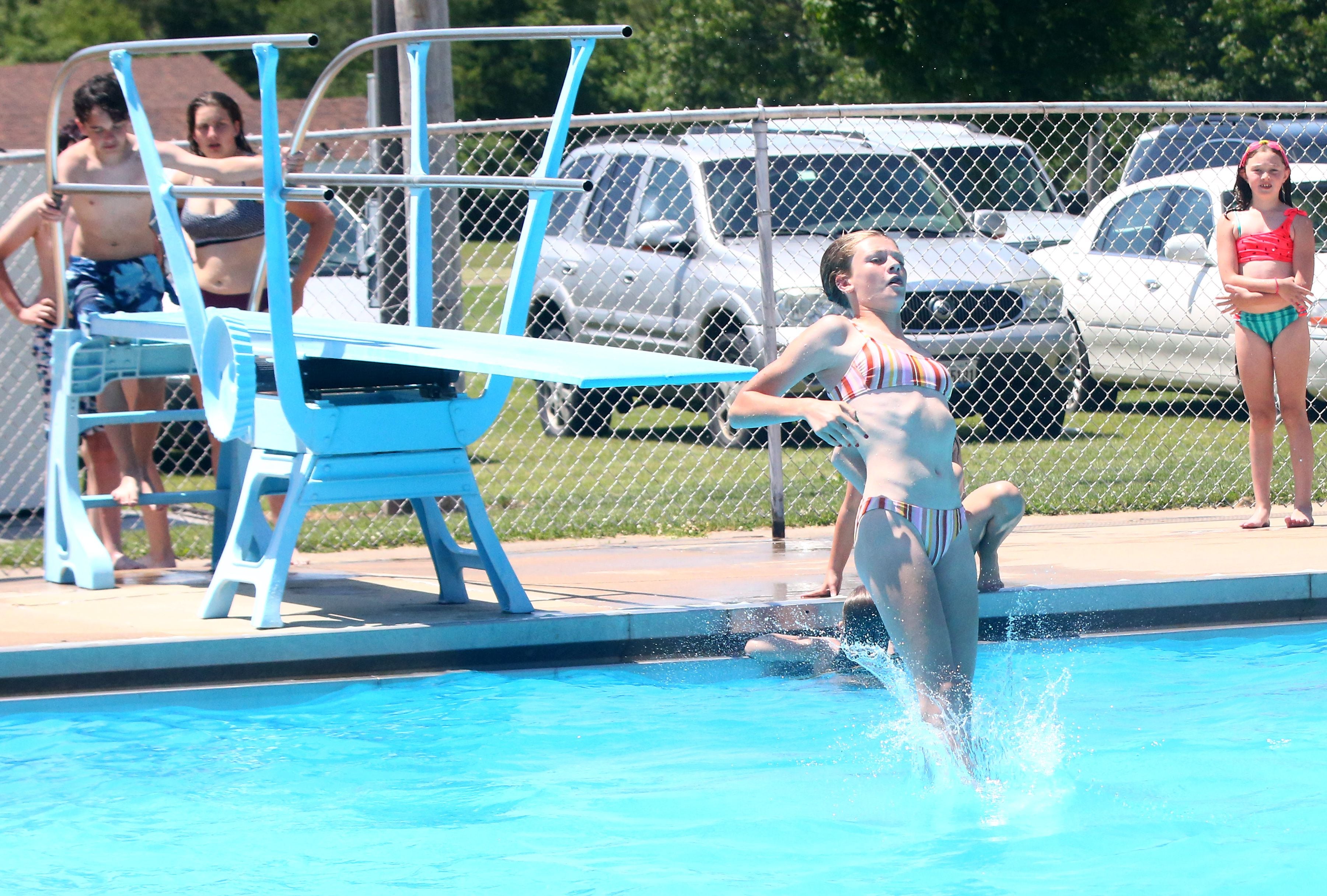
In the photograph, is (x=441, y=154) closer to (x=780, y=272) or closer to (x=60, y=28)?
(x=780, y=272)

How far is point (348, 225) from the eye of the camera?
1294cm

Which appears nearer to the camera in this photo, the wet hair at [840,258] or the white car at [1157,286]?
the wet hair at [840,258]

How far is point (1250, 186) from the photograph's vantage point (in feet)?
26.2

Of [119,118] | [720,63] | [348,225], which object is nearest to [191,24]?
[720,63]

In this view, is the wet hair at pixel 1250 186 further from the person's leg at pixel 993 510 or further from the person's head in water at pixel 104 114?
the person's head in water at pixel 104 114

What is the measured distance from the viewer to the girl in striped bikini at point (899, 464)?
4590 millimetres

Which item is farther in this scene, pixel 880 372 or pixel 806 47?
pixel 806 47

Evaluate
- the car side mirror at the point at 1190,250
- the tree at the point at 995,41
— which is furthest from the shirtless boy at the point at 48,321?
the tree at the point at 995,41

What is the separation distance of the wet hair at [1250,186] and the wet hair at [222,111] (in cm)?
457

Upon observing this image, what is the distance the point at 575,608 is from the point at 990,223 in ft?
19.4

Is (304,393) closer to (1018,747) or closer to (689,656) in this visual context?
(689,656)

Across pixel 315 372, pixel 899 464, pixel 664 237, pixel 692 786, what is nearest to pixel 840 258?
pixel 899 464

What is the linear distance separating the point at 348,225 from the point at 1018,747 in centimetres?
878

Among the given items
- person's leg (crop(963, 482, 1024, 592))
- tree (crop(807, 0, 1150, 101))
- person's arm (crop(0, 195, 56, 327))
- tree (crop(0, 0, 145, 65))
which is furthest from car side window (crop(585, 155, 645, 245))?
tree (crop(0, 0, 145, 65))
